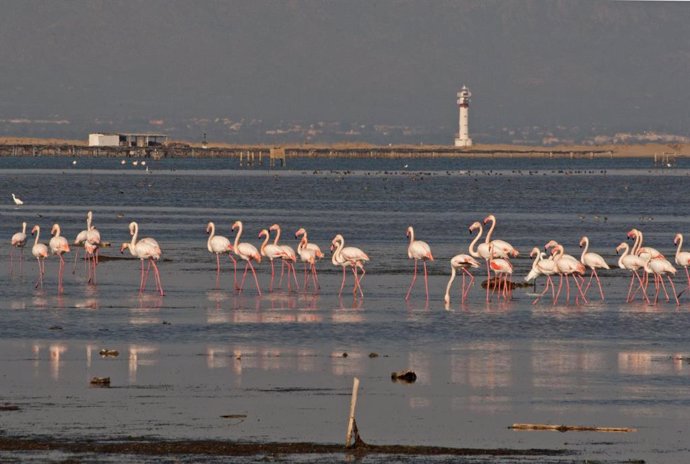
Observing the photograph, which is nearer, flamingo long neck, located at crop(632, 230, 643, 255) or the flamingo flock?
the flamingo flock

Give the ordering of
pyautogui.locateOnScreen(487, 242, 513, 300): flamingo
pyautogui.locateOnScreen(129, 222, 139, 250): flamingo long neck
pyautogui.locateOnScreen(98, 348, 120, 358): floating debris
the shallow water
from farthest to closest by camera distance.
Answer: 1. pyautogui.locateOnScreen(129, 222, 139, 250): flamingo long neck
2. pyautogui.locateOnScreen(487, 242, 513, 300): flamingo
3. pyautogui.locateOnScreen(98, 348, 120, 358): floating debris
4. the shallow water

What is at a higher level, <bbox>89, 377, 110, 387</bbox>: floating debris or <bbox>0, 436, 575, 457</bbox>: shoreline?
<bbox>89, 377, 110, 387</bbox>: floating debris

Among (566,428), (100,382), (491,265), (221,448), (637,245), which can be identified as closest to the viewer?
(221,448)

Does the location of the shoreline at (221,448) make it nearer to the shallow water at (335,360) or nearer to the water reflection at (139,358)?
the shallow water at (335,360)

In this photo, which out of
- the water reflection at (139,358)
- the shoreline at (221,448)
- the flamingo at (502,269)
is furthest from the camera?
the flamingo at (502,269)

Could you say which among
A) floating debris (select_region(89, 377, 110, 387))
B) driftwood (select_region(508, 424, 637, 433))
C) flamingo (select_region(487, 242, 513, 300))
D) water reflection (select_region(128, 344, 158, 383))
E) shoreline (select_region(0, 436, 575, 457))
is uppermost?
flamingo (select_region(487, 242, 513, 300))

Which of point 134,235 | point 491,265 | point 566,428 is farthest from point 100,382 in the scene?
point 134,235

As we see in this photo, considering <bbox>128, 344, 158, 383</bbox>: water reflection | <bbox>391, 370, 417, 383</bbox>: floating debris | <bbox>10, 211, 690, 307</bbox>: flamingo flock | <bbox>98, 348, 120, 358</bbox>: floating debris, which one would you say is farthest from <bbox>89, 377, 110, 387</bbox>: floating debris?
<bbox>10, 211, 690, 307</bbox>: flamingo flock

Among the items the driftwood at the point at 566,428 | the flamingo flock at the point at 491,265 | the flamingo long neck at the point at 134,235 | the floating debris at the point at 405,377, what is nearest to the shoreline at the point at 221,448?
the driftwood at the point at 566,428

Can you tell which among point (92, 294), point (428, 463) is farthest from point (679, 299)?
point (428, 463)

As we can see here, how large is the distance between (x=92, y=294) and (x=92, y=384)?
1155 cm

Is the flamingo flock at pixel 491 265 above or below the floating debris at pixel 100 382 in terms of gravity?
above

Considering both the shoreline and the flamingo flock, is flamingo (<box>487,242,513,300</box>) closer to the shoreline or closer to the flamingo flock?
the flamingo flock

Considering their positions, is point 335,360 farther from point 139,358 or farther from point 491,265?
point 491,265
